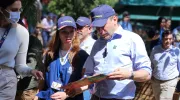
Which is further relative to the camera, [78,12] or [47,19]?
[47,19]

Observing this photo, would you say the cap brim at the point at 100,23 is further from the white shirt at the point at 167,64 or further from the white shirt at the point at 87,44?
the white shirt at the point at 167,64

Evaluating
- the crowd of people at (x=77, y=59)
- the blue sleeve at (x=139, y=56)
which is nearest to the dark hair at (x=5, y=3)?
the crowd of people at (x=77, y=59)

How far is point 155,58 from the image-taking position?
8758 mm

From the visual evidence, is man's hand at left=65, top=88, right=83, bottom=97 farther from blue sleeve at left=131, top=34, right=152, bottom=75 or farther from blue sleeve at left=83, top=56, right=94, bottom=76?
blue sleeve at left=131, top=34, right=152, bottom=75

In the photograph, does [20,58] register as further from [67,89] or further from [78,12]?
[78,12]

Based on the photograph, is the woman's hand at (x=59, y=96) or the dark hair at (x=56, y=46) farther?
the dark hair at (x=56, y=46)

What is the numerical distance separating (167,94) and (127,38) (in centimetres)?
460

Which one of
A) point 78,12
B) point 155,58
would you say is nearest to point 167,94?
point 155,58

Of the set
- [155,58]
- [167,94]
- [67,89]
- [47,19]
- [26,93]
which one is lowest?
[47,19]

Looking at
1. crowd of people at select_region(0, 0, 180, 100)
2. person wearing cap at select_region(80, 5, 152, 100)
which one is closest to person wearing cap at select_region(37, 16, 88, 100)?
crowd of people at select_region(0, 0, 180, 100)

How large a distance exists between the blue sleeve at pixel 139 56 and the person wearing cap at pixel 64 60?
0.83m

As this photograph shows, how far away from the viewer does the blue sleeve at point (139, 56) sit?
13.5 feet

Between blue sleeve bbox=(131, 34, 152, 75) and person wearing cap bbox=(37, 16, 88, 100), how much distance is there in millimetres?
830

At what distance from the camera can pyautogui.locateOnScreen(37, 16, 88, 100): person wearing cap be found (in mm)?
4777
